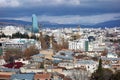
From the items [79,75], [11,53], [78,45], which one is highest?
[78,45]

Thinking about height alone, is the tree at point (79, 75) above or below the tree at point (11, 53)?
below

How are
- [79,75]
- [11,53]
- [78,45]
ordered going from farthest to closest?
[78,45] → [11,53] → [79,75]

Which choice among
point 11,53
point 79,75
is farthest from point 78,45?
point 79,75

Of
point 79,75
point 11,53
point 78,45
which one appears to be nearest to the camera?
point 79,75

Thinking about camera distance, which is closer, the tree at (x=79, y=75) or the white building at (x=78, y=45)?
the tree at (x=79, y=75)

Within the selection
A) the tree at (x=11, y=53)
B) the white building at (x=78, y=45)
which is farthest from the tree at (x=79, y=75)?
the white building at (x=78, y=45)

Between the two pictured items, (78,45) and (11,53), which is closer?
(11,53)

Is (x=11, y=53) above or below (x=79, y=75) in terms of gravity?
above

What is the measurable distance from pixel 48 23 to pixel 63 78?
344 feet

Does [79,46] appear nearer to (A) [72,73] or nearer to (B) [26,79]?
(A) [72,73]

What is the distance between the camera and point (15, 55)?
24344mm

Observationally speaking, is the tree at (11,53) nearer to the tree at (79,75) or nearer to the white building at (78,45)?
the tree at (79,75)

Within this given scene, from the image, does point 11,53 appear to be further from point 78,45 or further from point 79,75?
point 79,75

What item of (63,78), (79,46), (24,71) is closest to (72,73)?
(63,78)
